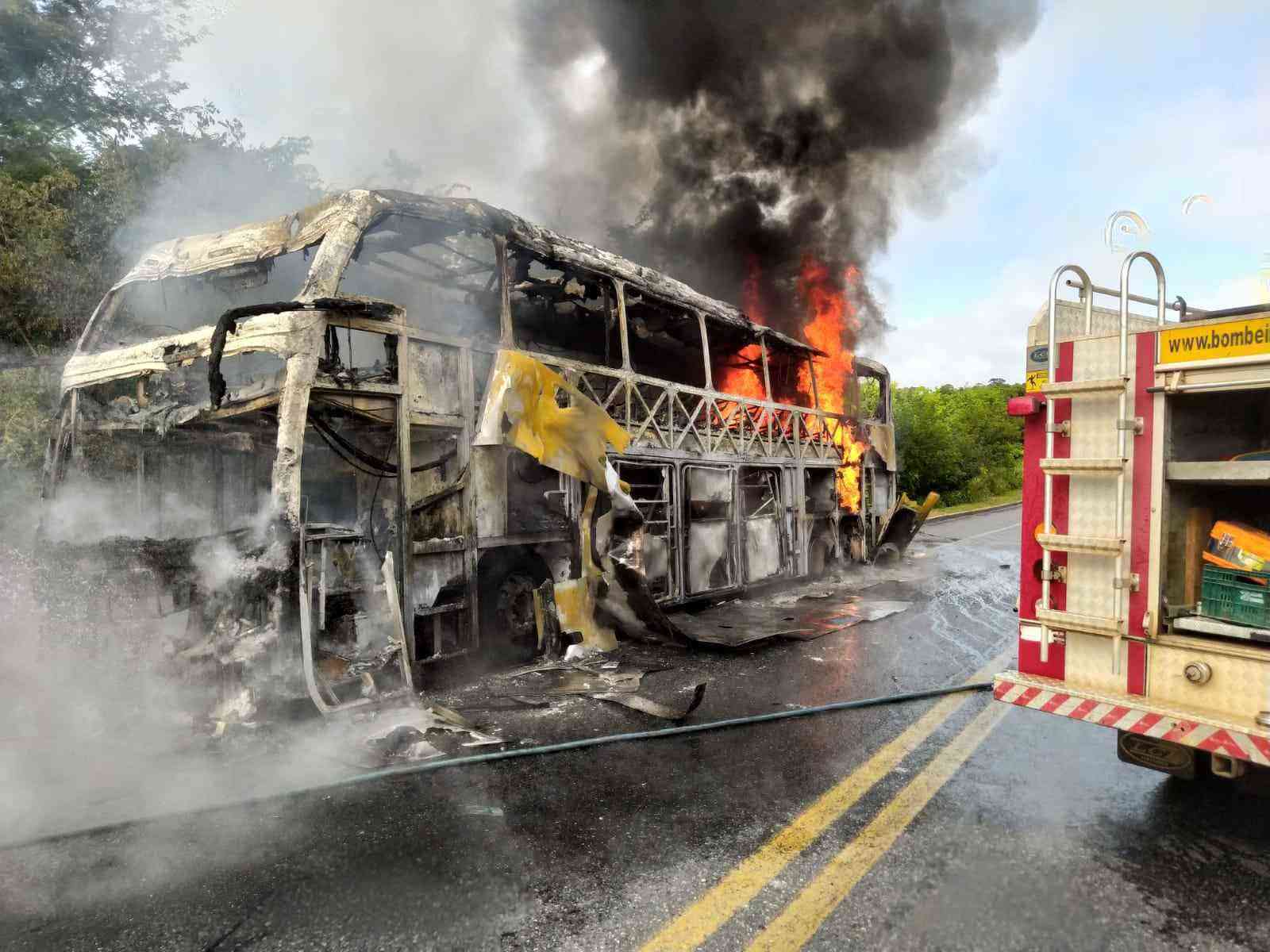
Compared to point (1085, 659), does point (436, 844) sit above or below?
below

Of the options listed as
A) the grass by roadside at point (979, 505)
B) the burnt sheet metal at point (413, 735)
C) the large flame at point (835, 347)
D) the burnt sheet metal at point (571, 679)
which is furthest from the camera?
the grass by roadside at point (979, 505)

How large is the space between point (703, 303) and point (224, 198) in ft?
22.4

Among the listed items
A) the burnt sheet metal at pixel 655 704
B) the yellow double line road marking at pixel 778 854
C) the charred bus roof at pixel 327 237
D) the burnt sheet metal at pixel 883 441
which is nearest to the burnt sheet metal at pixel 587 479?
the charred bus roof at pixel 327 237

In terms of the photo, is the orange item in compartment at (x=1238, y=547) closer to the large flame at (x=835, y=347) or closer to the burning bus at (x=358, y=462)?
the burning bus at (x=358, y=462)

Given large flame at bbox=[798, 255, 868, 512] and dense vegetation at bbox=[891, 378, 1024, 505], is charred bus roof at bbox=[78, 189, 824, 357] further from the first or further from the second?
dense vegetation at bbox=[891, 378, 1024, 505]

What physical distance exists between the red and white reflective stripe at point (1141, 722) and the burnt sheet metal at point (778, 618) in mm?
3327

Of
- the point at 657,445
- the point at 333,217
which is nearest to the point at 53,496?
the point at 333,217

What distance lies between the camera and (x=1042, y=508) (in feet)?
11.1

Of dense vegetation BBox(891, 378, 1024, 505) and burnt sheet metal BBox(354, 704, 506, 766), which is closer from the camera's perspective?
burnt sheet metal BBox(354, 704, 506, 766)

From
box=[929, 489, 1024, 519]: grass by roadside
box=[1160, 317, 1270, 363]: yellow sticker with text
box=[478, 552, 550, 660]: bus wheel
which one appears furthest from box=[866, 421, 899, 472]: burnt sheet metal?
box=[929, 489, 1024, 519]: grass by roadside

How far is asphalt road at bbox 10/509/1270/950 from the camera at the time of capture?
2508 mm

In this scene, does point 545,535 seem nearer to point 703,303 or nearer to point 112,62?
point 703,303

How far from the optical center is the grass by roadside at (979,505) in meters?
25.7

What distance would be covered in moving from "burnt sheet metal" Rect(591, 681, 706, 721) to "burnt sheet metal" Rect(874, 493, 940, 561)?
8888 mm
